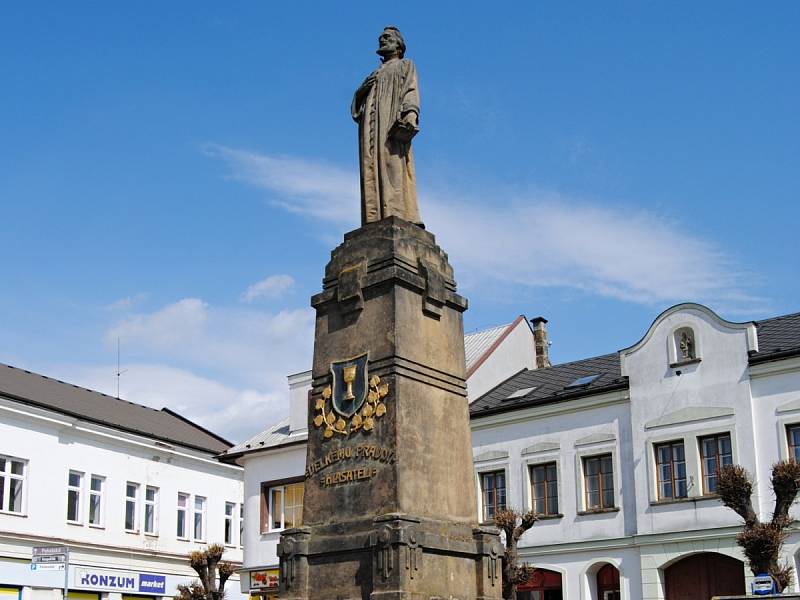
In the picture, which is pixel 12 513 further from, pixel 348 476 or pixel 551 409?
pixel 348 476

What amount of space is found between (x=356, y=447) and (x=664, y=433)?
16217mm

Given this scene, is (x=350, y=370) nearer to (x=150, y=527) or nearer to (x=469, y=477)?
(x=469, y=477)

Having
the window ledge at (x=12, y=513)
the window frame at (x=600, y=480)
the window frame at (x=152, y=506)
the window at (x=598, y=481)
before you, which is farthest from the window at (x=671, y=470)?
the window frame at (x=152, y=506)

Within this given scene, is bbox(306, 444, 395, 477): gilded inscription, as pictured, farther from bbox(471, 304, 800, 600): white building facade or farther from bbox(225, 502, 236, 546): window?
bbox(225, 502, 236, 546): window

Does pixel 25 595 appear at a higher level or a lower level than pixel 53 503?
lower

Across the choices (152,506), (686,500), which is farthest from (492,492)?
(152,506)

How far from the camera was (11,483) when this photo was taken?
31.8m

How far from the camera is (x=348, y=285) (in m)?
13.5

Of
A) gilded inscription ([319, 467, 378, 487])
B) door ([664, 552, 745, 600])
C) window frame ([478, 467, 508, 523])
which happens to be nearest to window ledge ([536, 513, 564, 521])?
window frame ([478, 467, 508, 523])

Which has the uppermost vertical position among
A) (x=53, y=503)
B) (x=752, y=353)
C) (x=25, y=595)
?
(x=752, y=353)

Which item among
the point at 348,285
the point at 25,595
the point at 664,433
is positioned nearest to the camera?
the point at 348,285

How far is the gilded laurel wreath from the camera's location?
1276cm

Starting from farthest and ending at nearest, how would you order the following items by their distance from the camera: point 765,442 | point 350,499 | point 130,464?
point 130,464, point 765,442, point 350,499

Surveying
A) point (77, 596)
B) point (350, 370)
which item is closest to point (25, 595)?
point (77, 596)
